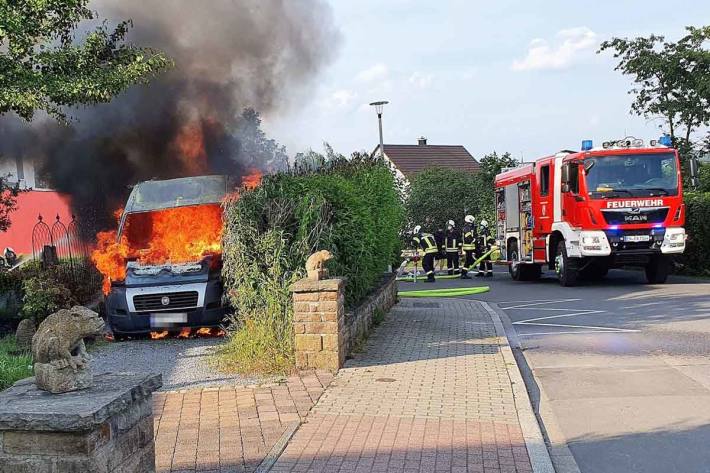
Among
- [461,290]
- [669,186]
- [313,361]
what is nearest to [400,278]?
[461,290]

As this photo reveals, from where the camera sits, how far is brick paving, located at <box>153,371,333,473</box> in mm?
4168

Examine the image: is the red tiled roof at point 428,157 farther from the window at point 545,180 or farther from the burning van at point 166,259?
the burning van at point 166,259

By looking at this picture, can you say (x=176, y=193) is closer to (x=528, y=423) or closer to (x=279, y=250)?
(x=279, y=250)

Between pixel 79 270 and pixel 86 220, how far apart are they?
607cm

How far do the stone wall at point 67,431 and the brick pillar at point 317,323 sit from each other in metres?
3.52

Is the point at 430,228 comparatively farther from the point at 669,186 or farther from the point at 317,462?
the point at 317,462

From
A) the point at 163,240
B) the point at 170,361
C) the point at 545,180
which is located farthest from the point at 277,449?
the point at 545,180

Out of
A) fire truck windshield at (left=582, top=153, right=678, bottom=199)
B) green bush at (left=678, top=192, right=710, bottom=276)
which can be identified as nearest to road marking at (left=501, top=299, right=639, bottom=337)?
fire truck windshield at (left=582, top=153, right=678, bottom=199)

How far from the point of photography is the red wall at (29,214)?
1633 centimetres

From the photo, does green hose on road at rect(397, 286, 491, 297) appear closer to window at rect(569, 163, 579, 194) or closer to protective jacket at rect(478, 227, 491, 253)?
window at rect(569, 163, 579, 194)

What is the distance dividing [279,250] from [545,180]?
34.0ft

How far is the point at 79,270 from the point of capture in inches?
388

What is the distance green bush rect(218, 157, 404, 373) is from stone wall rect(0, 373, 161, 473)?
3.66 m

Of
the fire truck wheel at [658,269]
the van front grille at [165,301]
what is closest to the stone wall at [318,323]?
the van front grille at [165,301]
